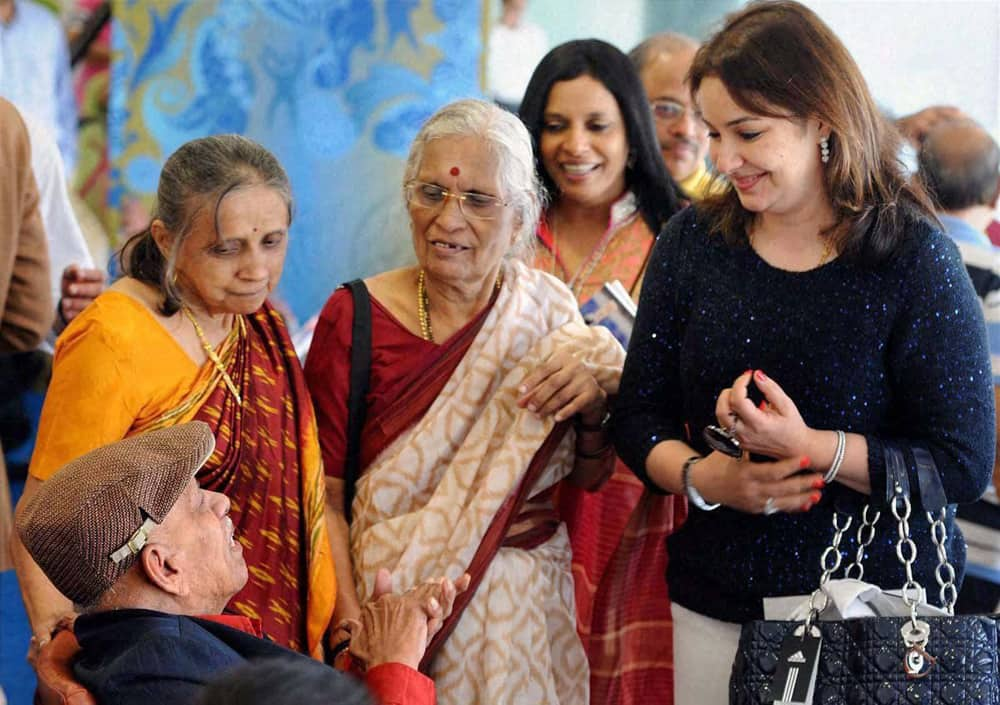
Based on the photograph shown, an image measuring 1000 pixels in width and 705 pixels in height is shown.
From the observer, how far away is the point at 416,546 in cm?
259

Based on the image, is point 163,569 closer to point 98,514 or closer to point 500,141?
point 98,514

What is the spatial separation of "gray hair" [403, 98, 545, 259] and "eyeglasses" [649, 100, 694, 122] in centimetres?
142

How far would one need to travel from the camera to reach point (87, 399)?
2.31 m

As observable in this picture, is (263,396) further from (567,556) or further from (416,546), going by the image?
(567,556)

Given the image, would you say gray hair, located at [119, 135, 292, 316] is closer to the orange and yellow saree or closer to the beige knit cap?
the orange and yellow saree

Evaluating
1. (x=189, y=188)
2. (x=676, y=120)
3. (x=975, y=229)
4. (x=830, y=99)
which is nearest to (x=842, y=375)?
(x=830, y=99)

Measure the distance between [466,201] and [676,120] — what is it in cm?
158

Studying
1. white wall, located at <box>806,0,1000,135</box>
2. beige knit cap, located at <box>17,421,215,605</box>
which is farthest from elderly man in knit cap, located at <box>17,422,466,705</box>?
white wall, located at <box>806,0,1000,135</box>

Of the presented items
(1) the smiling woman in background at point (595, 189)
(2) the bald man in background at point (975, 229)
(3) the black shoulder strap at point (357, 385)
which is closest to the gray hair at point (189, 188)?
(3) the black shoulder strap at point (357, 385)

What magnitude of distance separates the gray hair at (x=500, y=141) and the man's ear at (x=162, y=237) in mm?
524

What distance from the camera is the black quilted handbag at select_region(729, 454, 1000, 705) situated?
209cm

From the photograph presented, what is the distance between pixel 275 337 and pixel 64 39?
2298 millimetres

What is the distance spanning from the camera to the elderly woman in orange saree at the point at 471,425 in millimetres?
2604

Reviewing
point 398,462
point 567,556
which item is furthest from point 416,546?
point 567,556
